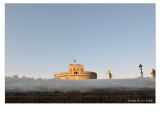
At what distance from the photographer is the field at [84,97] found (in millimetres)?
4859

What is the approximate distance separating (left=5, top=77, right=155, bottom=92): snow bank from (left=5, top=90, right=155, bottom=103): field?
0.54 ft

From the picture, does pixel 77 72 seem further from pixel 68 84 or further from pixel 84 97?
pixel 84 97

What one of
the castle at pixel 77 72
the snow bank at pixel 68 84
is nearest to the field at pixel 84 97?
the snow bank at pixel 68 84

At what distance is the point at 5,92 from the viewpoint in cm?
526

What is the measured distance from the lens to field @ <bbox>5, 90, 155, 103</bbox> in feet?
→ 15.9

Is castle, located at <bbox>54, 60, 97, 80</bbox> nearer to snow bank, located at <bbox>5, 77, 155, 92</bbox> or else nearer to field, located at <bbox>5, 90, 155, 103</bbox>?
snow bank, located at <bbox>5, 77, 155, 92</bbox>

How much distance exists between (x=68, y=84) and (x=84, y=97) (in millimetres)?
753

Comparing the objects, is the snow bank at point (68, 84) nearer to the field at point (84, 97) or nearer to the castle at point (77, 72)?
the field at point (84, 97)

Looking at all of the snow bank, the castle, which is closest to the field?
the snow bank

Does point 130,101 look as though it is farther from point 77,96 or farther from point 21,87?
point 21,87

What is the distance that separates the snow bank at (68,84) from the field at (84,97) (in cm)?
17

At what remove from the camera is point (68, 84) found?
5.30 metres
